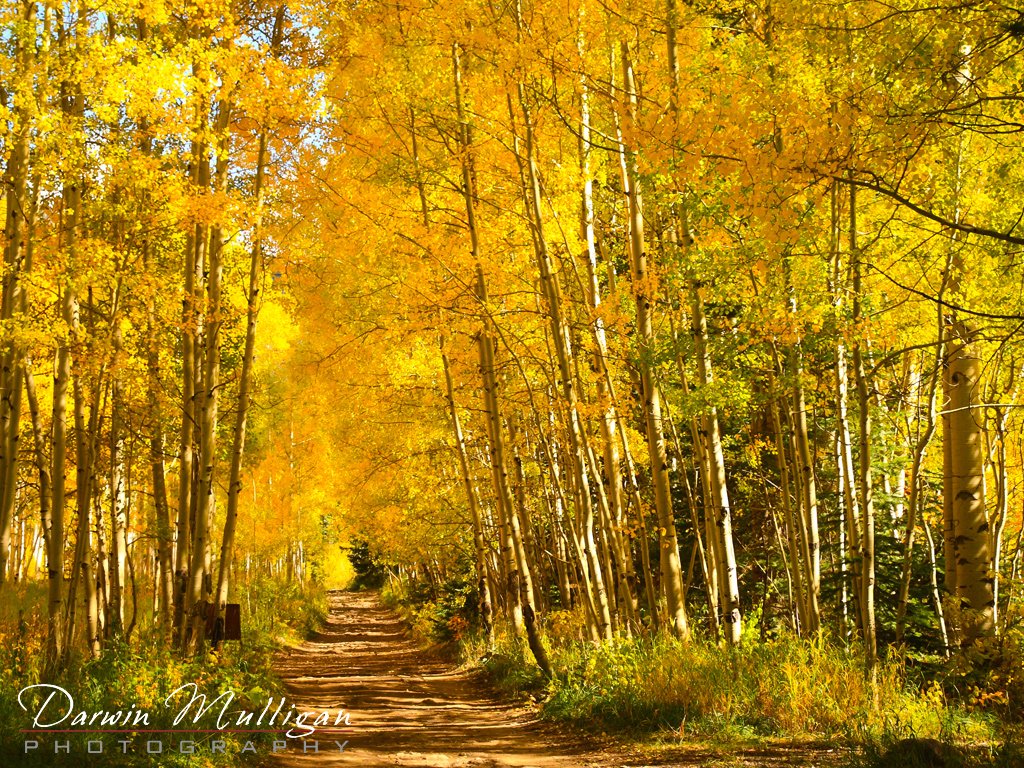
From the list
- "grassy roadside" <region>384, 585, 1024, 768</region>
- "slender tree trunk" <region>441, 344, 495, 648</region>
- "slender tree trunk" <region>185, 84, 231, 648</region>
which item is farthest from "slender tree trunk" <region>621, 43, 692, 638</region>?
"slender tree trunk" <region>441, 344, 495, 648</region>

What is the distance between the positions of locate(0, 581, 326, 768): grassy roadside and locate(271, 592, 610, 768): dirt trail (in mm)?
673

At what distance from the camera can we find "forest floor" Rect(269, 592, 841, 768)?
597 centimetres

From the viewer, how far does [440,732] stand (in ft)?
26.9

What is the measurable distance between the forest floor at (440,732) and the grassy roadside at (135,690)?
0.66 meters

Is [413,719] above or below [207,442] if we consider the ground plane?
below

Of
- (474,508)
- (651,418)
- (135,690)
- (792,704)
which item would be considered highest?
(651,418)

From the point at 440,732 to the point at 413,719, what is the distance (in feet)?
3.46

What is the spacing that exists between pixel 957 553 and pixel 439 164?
7.43 m

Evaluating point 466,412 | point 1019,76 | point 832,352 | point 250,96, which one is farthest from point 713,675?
point 466,412

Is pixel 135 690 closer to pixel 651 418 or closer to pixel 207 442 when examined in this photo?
pixel 207 442

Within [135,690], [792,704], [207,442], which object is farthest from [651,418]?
[135,690]

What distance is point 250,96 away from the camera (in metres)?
8.50

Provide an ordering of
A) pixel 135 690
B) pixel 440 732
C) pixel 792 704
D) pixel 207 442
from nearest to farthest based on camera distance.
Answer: pixel 792 704 → pixel 135 690 → pixel 440 732 → pixel 207 442

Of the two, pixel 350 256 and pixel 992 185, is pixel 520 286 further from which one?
pixel 992 185
